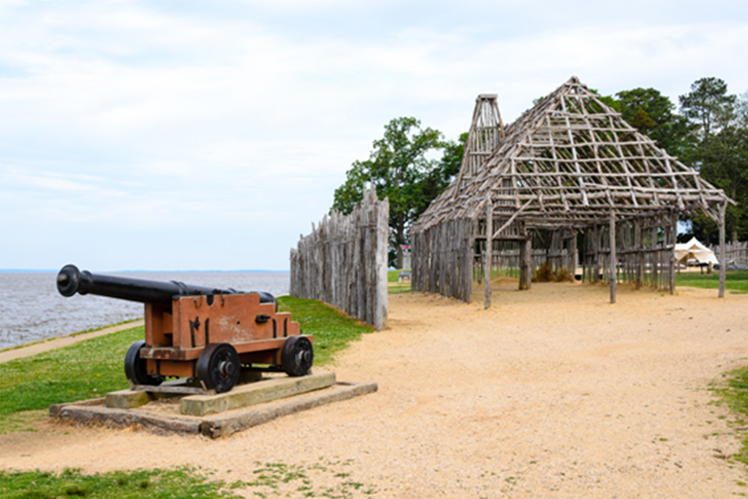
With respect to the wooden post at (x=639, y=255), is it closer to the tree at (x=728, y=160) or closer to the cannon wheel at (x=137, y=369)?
the cannon wheel at (x=137, y=369)

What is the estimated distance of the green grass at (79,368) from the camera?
27.1ft

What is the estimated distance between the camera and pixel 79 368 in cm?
1132

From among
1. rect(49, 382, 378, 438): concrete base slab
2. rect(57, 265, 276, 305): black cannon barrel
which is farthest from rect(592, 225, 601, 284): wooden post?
rect(57, 265, 276, 305): black cannon barrel

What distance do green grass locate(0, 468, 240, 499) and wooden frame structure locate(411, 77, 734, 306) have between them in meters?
14.7

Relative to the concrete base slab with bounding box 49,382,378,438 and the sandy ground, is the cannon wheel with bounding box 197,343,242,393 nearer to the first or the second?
the concrete base slab with bounding box 49,382,378,438

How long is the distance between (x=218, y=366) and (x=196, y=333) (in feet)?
1.33

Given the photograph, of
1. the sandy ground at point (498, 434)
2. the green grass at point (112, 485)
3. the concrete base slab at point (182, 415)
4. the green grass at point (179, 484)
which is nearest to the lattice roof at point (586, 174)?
the sandy ground at point (498, 434)

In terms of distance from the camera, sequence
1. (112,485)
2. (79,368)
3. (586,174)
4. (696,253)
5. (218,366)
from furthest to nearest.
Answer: (696,253), (586,174), (79,368), (218,366), (112,485)

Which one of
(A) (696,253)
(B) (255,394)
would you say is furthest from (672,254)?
(A) (696,253)

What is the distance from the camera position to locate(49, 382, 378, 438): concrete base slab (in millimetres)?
6262

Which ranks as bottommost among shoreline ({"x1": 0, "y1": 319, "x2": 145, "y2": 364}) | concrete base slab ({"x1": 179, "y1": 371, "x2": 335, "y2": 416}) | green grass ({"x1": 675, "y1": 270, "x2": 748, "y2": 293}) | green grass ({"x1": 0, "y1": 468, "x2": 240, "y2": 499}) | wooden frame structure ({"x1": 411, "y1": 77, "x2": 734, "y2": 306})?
shoreline ({"x1": 0, "y1": 319, "x2": 145, "y2": 364})

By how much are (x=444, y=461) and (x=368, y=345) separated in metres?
7.39

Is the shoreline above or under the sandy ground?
under

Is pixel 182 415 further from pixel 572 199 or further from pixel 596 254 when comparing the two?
pixel 596 254
